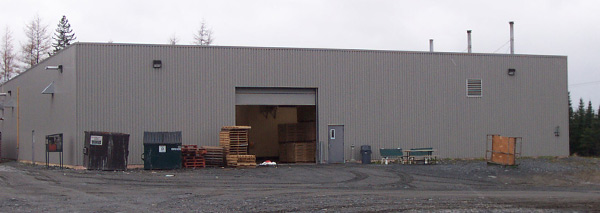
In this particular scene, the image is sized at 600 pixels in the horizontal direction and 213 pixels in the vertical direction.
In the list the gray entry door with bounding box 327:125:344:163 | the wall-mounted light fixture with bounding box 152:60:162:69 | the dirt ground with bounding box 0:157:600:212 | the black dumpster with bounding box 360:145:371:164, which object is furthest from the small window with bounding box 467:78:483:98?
the wall-mounted light fixture with bounding box 152:60:162:69

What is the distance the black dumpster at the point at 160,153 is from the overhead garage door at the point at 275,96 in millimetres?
4769

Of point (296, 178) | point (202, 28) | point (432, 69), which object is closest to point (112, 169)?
point (296, 178)

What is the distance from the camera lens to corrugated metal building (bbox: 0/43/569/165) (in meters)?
26.9

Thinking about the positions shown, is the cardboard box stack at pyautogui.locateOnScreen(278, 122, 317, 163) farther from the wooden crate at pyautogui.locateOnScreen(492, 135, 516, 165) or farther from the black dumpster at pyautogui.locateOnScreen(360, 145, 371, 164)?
the wooden crate at pyautogui.locateOnScreen(492, 135, 516, 165)

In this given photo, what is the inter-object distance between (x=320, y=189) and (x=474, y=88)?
53.0ft

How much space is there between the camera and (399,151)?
95.7ft

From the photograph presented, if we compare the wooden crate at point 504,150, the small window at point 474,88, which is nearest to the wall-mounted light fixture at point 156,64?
the wooden crate at point 504,150

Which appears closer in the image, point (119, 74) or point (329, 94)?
point (119, 74)

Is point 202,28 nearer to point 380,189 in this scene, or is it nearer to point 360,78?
point 360,78

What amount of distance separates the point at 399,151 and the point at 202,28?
37405 millimetres

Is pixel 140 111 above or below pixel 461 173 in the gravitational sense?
above

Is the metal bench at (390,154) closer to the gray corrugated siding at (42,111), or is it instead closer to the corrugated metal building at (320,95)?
the corrugated metal building at (320,95)

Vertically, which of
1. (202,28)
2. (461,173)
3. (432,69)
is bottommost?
(461,173)

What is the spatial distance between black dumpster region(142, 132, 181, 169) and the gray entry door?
7.78 meters
